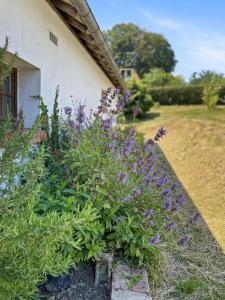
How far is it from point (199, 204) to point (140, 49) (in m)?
58.7

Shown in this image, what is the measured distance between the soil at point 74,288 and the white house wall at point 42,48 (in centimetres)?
218

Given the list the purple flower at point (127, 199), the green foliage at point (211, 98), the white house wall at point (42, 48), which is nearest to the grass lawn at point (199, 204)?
the purple flower at point (127, 199)

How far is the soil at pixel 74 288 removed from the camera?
2.89m

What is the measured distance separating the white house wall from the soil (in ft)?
7.14

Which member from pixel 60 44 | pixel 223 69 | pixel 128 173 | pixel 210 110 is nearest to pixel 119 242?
pixel 128 173

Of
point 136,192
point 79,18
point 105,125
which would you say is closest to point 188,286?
point 136,192

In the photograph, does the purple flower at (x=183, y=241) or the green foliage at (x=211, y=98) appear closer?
the purple flower at (x=183, y=241)

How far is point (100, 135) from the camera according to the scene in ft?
A: 13.1

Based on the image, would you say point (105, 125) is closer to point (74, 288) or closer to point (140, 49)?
point (74, 288)

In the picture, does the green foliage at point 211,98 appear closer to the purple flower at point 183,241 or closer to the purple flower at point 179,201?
the purple flower at point 179,201

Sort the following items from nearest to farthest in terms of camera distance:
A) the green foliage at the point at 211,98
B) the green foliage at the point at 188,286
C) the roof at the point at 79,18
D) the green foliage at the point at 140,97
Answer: the green foliage at the point at 188,286 < the roof at the point at 79,18 < the green foliage at the point at 211,98 < the green foliage at the point at 140,97

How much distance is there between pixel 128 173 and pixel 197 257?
4.34 ft

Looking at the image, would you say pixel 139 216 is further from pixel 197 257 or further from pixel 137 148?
pixel 137 148

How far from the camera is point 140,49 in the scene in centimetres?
6203
